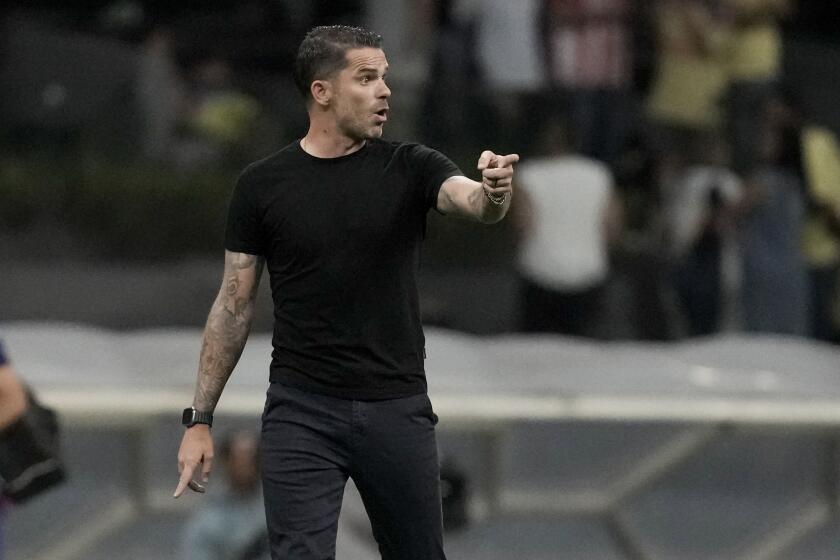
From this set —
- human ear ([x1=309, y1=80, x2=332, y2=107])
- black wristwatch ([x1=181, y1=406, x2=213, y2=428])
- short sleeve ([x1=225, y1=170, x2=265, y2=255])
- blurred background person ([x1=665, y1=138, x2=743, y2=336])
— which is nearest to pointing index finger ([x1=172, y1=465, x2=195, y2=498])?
black wristwatch ([x1=181, y1=406, x2=213, y2=428])

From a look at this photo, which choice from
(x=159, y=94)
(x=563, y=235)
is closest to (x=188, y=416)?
(x=563, y=235)

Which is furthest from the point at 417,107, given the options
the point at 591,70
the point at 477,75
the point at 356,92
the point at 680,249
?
the point at 356,92

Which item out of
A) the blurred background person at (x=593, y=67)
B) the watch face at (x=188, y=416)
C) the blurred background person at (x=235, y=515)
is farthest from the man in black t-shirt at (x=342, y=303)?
the blurred background person at (x=593, y=67)

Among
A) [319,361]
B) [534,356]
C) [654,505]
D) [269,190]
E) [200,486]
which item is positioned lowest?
[654,505]

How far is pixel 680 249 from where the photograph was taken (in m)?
8.05

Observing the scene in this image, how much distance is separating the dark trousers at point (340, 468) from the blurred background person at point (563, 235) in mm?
3953

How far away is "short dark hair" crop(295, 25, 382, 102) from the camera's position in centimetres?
388

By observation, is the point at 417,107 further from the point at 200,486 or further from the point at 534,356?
the point at 200,486

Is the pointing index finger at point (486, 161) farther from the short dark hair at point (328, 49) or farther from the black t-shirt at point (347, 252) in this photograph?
the short dark hair at point (328, 49)

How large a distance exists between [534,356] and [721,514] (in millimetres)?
1135

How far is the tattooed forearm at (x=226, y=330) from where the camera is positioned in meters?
4.00

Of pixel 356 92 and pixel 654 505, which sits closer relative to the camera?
pixel 356 92

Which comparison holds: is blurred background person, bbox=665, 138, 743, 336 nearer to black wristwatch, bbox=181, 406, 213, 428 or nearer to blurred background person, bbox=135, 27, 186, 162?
blurred background person, bbox=135, 27, 186, 162

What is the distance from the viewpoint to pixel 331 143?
3908 millimetres
